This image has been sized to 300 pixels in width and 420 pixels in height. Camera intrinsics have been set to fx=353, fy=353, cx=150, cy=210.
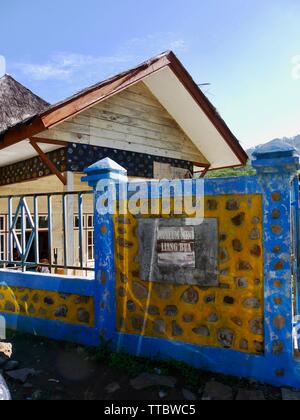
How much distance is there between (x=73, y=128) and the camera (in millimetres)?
6082

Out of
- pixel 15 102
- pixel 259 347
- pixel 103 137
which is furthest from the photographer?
pixel 15 102

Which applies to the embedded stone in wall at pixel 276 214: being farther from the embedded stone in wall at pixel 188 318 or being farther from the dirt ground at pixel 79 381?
the dirt ground at pixel 79 381

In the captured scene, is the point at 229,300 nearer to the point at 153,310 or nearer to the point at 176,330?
the point at 176,330

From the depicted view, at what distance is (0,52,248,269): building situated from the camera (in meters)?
5.54

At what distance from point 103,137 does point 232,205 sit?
12.8 ft

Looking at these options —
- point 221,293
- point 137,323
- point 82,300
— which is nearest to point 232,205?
point 221,293

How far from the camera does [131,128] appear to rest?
7129 millimetres

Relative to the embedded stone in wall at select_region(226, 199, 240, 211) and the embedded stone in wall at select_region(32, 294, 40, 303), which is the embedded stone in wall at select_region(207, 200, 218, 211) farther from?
the embedded stone in wall at select_region(32, 294, 40, 303)

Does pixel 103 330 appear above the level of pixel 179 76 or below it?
below

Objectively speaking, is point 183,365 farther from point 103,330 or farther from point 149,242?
point 149,242

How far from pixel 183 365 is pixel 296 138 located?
132160 mm

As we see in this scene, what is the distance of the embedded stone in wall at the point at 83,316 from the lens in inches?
158

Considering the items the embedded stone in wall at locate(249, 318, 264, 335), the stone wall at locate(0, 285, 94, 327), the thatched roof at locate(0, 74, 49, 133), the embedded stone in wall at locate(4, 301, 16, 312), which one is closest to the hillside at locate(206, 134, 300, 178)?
the embedded stone in wall at locate(249, 318, 264, 335)
